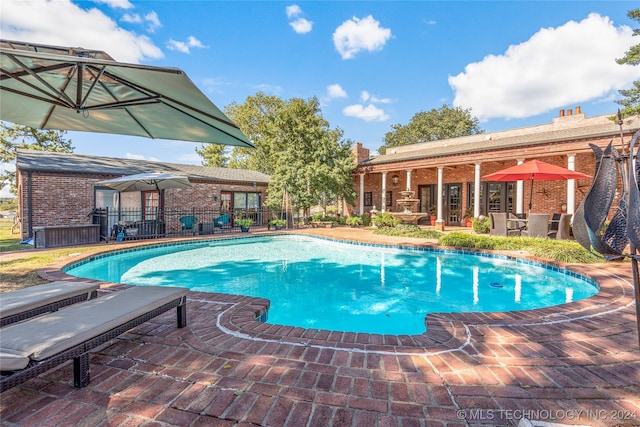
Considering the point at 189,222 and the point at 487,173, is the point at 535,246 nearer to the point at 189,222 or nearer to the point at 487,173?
the point at 487,173

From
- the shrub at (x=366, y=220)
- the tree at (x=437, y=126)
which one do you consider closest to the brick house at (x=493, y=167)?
the shrub at (x=366, y=220)

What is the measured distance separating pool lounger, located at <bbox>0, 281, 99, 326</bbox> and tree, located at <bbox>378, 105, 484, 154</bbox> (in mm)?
36659

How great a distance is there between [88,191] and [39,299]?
1172 centimetres

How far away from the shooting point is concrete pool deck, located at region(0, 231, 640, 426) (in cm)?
172

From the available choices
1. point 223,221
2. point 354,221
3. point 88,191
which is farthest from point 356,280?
point 88,191

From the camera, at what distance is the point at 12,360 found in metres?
1.62

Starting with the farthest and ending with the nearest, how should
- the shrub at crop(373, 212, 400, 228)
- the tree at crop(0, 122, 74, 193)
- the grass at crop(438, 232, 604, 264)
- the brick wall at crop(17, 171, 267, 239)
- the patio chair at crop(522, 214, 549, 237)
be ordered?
the tree at crop(0, 122, 74, 193), the shrub at crop(373, 212, 400, 228), the brick wall at crop(17, 171, 267, 239), the patio chair at crop(522, 214, 549, 237), the grass at crop(438, 232, 604, 264)

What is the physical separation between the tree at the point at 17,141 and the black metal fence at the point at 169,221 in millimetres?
16381

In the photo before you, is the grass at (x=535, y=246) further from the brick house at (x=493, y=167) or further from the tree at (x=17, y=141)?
the tree at (x=17, y=141)

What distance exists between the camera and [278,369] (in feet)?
7.23

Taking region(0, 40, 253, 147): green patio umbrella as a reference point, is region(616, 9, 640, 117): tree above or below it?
above

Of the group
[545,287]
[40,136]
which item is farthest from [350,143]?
[40,136]

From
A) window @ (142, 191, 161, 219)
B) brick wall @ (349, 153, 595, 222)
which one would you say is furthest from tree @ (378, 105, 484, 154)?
window @ (142, 191, 161, 219)

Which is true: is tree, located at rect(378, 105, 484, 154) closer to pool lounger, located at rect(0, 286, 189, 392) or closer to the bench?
the bench
